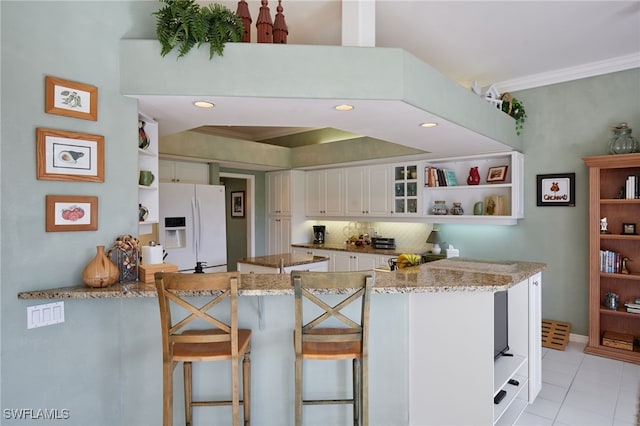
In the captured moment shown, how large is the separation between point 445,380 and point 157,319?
1.80 metres

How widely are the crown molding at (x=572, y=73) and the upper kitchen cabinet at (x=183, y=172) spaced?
163 inches

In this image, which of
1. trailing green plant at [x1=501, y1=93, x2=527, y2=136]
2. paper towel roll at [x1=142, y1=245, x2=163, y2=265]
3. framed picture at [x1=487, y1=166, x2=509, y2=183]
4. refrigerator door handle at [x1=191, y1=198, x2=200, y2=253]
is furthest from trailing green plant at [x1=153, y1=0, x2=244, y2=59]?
framed picture at [x1=487, y1=166, x2=509, y2=183]

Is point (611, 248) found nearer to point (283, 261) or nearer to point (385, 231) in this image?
point (385, 231)

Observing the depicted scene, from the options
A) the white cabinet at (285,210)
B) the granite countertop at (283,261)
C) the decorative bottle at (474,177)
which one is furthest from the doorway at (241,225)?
the decorative bottle at (474,177)

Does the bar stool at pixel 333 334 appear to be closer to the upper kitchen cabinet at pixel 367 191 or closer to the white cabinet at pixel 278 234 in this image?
the upper kitchen cabinet at pixel 367 191

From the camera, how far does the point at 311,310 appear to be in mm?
2246

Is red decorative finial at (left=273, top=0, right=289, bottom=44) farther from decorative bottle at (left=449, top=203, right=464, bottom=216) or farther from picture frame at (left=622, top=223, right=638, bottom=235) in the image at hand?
picture frame at (left=622, top=223, right=638, bottom=235)

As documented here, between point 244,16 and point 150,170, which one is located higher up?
point 244,16

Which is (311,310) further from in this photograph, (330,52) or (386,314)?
(330,52)

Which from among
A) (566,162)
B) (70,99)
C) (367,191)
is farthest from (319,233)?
(70,99)

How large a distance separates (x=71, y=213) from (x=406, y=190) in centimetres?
402

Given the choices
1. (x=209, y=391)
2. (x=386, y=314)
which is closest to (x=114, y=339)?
(x=209, y=391)

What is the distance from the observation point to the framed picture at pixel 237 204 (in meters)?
7.16

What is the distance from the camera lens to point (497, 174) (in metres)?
4.46
